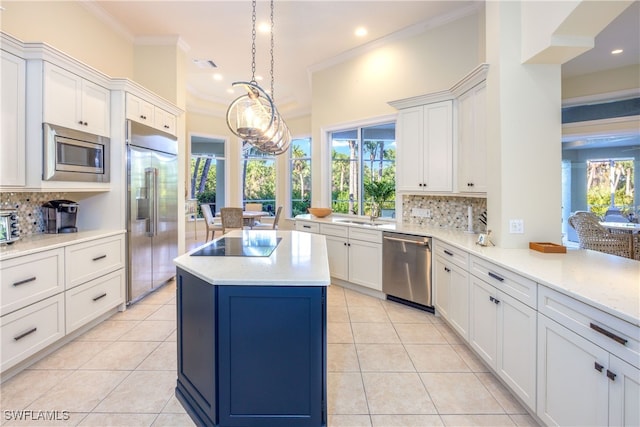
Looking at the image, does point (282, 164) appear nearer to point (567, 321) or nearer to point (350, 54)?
point (350, 54)

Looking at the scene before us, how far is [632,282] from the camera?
154 cm

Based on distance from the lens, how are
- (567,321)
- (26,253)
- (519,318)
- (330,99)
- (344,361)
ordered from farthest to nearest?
(330,99) < (344,361) < (26,253) < (519,318) < (567,321)

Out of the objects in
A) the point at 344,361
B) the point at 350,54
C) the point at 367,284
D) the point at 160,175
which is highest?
the point at 350,54

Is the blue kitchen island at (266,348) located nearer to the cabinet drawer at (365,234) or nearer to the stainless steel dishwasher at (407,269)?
the stainless steel dishwasher at (407,269)

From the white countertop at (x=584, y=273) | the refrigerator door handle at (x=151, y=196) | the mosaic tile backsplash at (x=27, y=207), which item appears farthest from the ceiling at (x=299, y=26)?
the white countertop at (x=584, y=273)

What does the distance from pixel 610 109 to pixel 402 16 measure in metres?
3.86

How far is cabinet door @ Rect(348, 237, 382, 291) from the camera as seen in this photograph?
384cm

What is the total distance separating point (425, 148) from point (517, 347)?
2471 millimetres

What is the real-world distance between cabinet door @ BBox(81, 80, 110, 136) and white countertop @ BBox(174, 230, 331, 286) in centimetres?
206

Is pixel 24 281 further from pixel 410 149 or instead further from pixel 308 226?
pixel 410 149

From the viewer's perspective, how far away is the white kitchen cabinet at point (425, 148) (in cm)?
352

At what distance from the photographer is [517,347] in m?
1.84

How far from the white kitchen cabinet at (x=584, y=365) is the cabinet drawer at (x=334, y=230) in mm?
2709

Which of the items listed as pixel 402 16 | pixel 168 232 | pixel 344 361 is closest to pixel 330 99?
pixel 402 16
